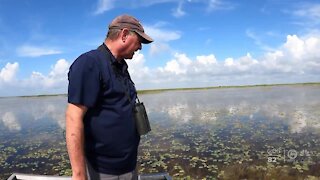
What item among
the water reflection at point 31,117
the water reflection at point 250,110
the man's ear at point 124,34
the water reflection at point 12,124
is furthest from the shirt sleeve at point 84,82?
the water reflection at point 12,124

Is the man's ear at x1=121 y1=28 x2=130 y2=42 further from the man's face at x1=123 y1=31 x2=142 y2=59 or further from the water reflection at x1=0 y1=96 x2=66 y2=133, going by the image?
the water reflection at x1=0 y1=96 x2=66 y2=133

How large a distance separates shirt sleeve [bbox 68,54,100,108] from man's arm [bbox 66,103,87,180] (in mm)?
84

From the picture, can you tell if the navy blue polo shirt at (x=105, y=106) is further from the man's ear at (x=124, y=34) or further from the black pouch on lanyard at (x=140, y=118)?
the man's ear at (x=124, y=34)

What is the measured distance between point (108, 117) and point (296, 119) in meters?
25.2

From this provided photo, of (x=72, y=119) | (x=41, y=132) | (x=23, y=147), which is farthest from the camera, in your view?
(x=41, y=132)

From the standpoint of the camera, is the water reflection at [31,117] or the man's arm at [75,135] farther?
the water reflection at [31,117]

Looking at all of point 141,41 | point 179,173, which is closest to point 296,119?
point 179,173

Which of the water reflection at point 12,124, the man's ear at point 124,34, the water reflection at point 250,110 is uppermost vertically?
the man's ear at point 124,34

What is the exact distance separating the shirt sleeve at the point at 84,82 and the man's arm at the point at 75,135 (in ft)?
0.28

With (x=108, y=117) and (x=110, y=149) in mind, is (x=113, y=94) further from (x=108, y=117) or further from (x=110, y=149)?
(x=110, y=149)

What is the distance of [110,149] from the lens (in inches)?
145

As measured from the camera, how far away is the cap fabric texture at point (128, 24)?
3.56 m

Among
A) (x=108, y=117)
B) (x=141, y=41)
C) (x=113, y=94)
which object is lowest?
(x=108, y=117)

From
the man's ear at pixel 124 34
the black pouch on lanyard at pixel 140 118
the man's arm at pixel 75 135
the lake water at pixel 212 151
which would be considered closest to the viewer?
the man's arm at pixel 75 135
